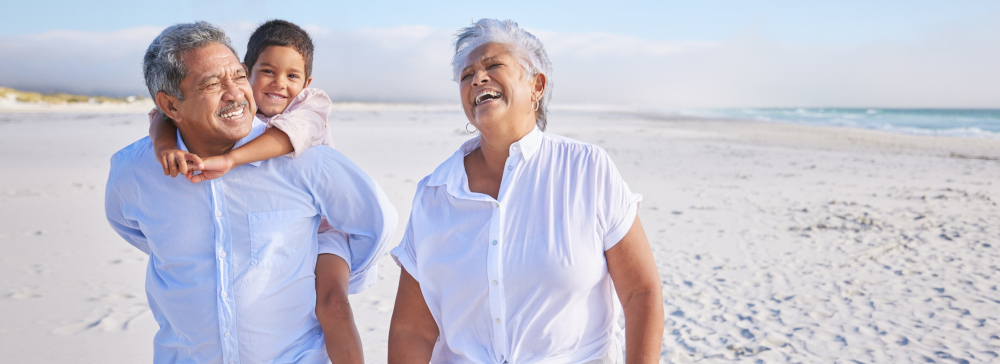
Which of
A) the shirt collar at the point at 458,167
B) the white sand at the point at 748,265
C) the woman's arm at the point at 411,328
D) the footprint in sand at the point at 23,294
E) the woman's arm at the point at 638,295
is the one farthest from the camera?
the footprint in sand at the point at 23,294

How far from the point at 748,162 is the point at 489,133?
13009mm

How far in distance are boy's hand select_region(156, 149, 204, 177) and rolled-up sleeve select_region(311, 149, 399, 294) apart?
0.38 metres

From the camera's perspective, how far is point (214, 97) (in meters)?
1.89

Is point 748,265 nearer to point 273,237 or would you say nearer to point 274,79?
point 274,79

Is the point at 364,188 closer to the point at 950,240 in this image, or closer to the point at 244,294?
the point at 244,294

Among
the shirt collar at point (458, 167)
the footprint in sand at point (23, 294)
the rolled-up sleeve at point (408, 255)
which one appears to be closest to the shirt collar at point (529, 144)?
the shirt collar at point (458, 167)

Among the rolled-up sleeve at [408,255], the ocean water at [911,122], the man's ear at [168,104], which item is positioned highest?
the man's ear at [168,104]

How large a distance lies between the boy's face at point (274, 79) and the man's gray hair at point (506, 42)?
107 centimetres

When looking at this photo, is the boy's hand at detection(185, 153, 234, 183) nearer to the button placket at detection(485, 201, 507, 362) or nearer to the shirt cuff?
the button placket at detection(485, 201, 507, 362)

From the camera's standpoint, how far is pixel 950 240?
654 cm

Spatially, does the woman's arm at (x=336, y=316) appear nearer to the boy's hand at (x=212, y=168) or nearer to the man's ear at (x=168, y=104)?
the boy's hand at (x=212, y=168)

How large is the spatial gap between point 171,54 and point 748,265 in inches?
209

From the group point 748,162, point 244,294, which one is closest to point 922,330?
point 244,294

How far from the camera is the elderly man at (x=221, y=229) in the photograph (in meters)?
1.89
